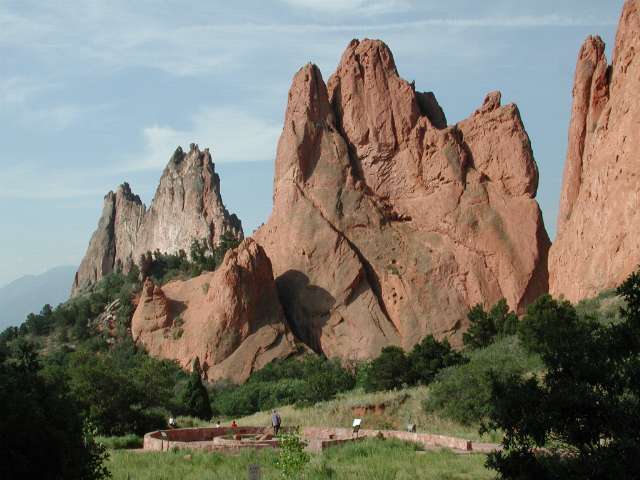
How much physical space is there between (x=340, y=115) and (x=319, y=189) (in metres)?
6.42

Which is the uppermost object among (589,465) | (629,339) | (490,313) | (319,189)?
(319,189)

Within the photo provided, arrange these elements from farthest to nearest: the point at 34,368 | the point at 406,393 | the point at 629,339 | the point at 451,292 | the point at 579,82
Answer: the point at 451,292 → the point at 579,82 → the point at 406,393 → the point at 34,368 → the point at 629,339

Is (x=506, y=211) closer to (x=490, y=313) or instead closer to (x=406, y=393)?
(x=490, y=313)

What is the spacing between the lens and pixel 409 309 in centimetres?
6184

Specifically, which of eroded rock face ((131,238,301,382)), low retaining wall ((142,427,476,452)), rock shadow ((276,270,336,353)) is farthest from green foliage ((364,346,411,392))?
rock shadow ((276,270,336,353))

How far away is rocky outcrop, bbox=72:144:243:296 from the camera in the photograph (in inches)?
3930

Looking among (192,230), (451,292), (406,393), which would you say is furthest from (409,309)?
(192,230)

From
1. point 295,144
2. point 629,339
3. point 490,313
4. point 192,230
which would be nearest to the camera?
point 629,339

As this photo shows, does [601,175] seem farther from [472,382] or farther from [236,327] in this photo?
[236,327]

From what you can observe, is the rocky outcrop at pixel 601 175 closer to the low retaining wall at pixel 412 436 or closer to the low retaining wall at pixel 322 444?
the low retaining wall at pixel 412 436

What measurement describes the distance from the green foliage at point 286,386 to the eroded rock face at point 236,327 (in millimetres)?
1369

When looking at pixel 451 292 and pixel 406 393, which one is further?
pixel 451 292

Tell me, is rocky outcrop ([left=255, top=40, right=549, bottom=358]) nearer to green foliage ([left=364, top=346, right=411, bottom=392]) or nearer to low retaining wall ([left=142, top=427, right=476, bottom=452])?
green foliage ([left=364, top=346, right=411, bottom=392])

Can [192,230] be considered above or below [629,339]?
above
